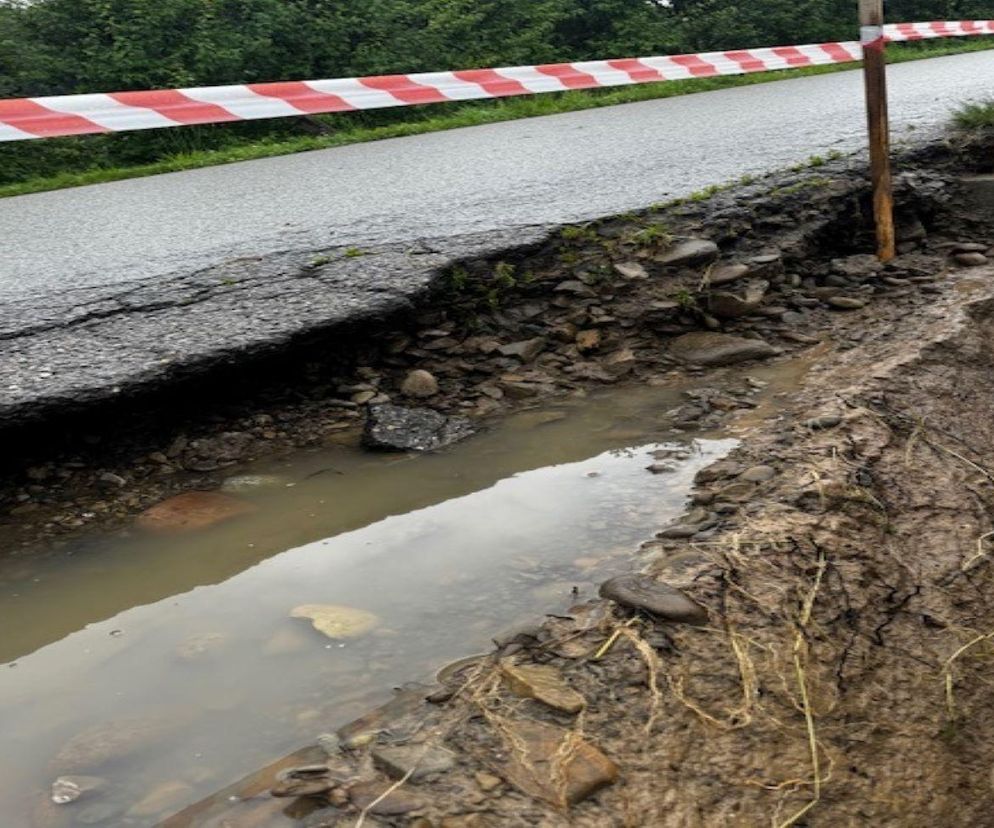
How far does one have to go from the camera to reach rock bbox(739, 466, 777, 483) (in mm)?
2807

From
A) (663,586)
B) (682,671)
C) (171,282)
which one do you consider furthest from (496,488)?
(171,282)

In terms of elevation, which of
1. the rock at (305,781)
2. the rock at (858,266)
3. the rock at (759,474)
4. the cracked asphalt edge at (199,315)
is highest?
the cracked asphalt edge at (199,315)

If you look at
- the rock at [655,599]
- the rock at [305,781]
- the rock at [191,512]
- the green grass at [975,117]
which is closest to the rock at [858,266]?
the green grass at [975,117]

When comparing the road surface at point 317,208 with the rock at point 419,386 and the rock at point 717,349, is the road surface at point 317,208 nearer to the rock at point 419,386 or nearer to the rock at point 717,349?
the rock at point 419,386

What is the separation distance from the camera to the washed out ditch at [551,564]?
1.97 meters

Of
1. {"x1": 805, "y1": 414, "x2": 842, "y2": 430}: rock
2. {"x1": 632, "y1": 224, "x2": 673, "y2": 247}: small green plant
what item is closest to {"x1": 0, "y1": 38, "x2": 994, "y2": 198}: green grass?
{"x1": 632, "y1": 224, "x2": 673, "y2": 247}: small green plant

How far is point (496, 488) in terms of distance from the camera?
3145mm

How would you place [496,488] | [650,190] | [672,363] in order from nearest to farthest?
[496,488] < [672,363] < [650,190]

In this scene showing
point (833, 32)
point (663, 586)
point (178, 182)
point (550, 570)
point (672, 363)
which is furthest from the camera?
point (833, 32)

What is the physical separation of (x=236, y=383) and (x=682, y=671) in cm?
192

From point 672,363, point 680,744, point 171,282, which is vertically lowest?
point 680,744

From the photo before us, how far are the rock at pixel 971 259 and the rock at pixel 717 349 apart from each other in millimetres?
1061

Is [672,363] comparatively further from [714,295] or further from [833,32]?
[833,32]

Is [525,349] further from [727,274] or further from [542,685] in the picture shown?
[542,685]
